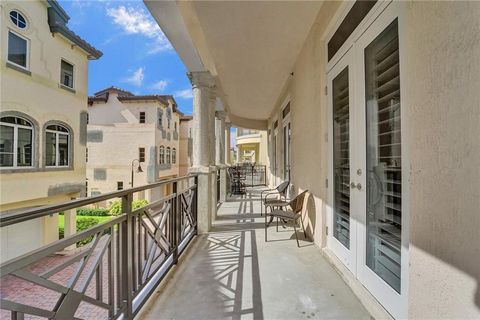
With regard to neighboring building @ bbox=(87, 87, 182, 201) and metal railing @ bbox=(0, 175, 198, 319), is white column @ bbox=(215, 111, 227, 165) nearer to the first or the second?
metal railing @ bbox=(0, 175, 198, 319)

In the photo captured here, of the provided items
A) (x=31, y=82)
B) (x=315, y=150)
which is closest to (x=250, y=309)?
(x=315, y=150)

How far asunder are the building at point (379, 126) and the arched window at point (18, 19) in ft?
26.2

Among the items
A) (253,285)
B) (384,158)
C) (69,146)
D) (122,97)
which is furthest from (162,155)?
(384,158)

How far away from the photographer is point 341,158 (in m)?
2.40

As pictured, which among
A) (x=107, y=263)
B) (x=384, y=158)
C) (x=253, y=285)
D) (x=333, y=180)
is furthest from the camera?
(x=333, y=180)

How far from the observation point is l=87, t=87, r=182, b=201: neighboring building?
52.3 ft

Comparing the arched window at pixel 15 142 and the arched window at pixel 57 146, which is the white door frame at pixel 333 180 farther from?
the arched window at pixel 57 146

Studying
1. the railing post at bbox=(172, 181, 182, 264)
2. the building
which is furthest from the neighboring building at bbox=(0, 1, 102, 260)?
the railing post at bbox=(172, 181, 182, 264)

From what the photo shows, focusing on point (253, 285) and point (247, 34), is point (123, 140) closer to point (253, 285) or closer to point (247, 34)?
point (247, 34)

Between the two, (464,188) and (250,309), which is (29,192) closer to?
(250,309)

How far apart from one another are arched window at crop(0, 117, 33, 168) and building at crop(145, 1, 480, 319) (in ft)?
23.8

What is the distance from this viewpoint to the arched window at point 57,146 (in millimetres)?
8500

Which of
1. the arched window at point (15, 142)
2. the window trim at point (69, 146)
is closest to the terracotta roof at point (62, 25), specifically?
the window trim at point (69, 146)

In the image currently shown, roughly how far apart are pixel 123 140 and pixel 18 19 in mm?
9246
